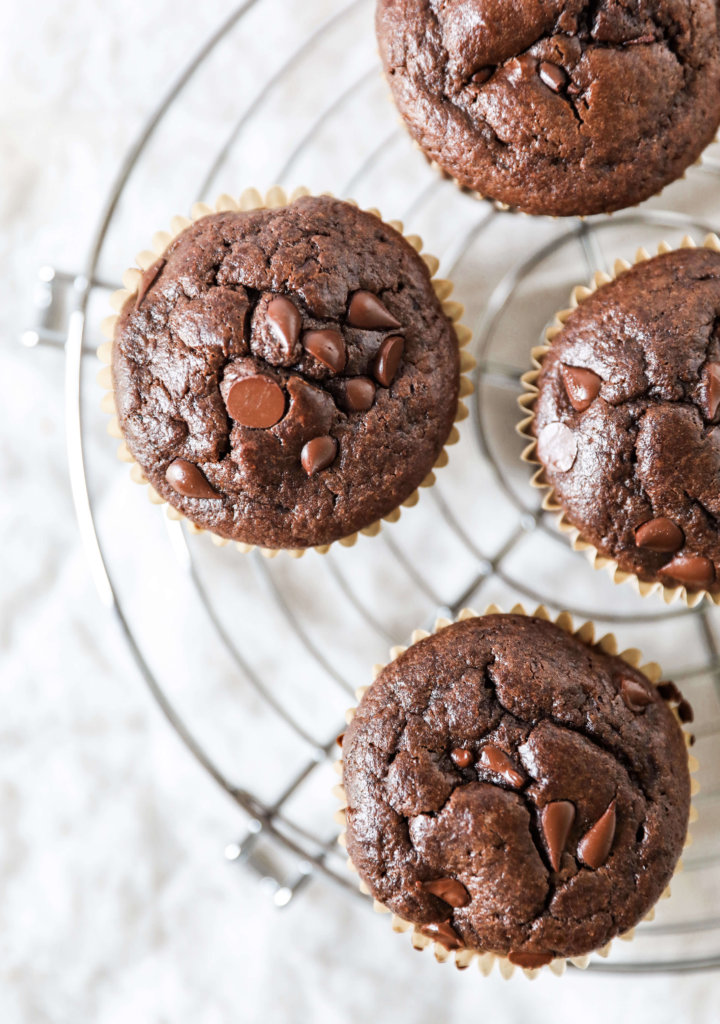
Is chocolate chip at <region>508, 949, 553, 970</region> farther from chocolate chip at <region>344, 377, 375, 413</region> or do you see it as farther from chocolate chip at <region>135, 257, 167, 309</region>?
chocolate chip at <region>135, 257, 167, 309</region>

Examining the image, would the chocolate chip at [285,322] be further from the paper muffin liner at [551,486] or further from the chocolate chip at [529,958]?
the chocolate chip at [529,958]

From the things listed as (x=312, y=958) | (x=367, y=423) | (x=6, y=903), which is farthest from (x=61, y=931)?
(x=367, y=423)

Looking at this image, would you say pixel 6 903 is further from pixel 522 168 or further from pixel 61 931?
pixel 522 168

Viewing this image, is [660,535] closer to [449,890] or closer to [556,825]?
[556,825]

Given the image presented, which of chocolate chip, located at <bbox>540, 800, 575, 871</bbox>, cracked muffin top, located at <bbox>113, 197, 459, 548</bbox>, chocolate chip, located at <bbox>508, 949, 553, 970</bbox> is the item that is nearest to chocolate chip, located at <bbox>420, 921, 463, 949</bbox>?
chocolate chip, located at <bbox>508, 949, 553, 970</bbox>

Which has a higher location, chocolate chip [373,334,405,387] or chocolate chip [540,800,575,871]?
chocolate chip [373,334,405,387]

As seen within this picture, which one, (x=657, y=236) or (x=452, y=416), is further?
(x=657, y=236)

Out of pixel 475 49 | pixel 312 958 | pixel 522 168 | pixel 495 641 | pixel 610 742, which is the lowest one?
pixel 312 958
